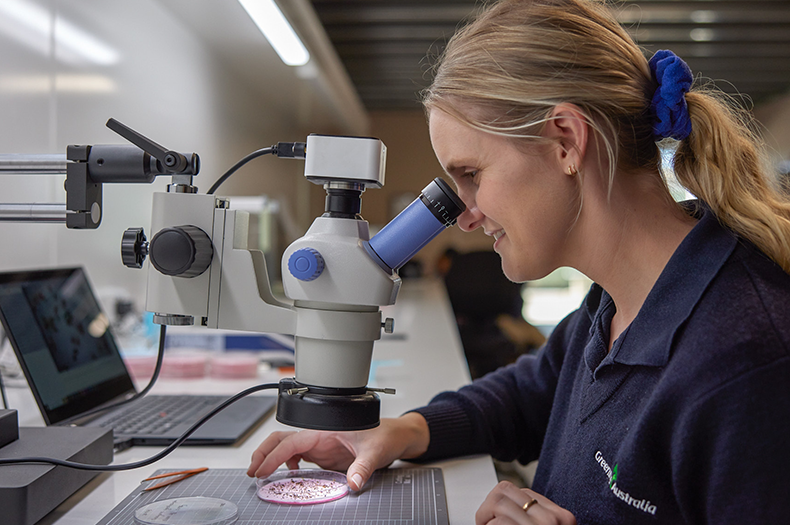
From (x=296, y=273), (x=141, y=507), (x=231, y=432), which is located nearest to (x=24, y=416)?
(x=231, y=432)

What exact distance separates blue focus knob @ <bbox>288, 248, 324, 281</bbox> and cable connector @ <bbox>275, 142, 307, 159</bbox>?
127 mm

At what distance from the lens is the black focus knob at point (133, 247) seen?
80 centimetres

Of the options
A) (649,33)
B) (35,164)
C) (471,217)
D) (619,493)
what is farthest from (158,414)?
(649,33)

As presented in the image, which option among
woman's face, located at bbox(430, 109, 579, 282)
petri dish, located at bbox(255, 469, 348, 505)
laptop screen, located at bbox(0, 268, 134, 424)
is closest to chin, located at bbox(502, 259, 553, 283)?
woman's face, located at bbox(430, 109, 579, 282)

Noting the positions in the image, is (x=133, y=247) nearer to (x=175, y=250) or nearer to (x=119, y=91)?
(x=175, y=250)

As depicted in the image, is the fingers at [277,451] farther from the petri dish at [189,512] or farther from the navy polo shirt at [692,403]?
the navy polo shirt at [692,403]

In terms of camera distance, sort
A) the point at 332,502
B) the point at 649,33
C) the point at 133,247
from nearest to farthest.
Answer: the point at 133,247 → the point at 332,502 → the point at 649,33

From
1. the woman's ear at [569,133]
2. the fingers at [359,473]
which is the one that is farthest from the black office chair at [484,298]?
the woman's ear at [569,133]

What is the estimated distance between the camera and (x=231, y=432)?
123cm

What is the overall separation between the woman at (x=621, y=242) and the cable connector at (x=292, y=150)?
228mm

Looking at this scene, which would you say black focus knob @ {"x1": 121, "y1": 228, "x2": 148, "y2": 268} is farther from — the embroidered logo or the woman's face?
the embroidered logo

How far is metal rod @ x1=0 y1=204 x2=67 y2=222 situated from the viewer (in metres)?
0.81

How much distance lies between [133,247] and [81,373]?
65 cm

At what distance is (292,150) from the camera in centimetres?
82
